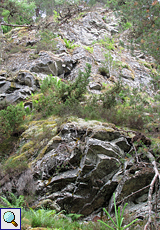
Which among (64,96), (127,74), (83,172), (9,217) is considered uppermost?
(64,96)

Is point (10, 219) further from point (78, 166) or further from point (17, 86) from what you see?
point (17, 86)

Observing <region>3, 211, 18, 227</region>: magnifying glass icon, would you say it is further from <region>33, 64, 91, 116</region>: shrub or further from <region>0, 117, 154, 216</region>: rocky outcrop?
<region>33, 64, 91, 116</region>: shrub

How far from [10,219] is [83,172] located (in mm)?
2175

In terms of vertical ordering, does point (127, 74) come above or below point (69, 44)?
below

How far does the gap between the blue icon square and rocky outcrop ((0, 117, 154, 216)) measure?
1.18 metres

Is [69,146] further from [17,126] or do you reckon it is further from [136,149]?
[17,126]

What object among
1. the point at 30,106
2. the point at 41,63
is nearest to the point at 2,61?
the point at 41,63

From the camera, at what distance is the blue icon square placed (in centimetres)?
270

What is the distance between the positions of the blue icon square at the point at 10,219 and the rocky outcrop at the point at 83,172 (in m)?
1.18

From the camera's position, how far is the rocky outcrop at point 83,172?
4309mm

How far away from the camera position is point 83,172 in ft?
14.9

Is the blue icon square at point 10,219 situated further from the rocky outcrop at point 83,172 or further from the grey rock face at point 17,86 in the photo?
the grey rock face at point 17,86

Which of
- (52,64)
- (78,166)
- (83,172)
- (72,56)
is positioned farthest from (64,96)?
(72,56)

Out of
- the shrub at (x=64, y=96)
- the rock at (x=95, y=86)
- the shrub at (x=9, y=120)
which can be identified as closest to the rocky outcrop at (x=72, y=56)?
the rock at (x=95, y=86)
